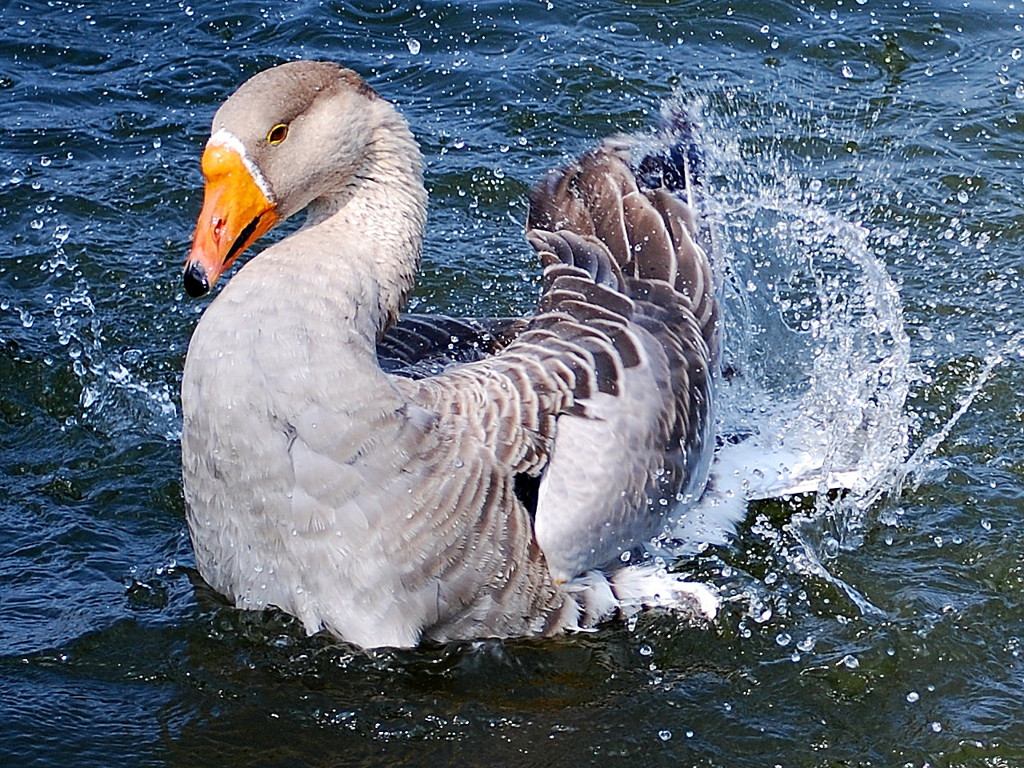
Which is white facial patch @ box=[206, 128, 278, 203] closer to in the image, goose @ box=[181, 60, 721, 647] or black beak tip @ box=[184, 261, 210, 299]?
goose @ box=[181, 60, 721, 647]

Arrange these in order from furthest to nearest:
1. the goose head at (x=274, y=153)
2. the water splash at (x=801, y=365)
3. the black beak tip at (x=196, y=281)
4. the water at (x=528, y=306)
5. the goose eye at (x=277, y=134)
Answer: the water splash at (x=801, y=365), the water at (x=528, y=306), the goose eye at (x=277, y=134), the goose head at (x=274, y=153), the black beak tip at (x=196, y=281)

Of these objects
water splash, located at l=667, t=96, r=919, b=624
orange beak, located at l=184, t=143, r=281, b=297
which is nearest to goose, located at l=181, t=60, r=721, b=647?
orange beak, located at l=184, t=143, r=281, b=297

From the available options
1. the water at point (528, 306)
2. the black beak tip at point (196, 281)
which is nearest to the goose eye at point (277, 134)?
the black beak tip at point (196, 281)

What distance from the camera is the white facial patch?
4324 mm

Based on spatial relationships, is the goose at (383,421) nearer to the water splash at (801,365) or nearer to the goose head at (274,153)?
the goose head at (274,153)

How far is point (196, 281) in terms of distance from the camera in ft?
13.7

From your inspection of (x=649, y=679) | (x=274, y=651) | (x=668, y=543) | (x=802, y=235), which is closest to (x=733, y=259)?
(x=802, y=235)

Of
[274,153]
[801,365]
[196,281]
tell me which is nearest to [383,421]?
[196,281]

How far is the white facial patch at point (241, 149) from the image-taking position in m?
4.32

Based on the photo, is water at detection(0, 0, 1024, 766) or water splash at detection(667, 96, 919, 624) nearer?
water at detection(0, 0, 1024, 766)

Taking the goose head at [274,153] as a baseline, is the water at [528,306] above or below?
below

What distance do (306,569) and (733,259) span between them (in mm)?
3445

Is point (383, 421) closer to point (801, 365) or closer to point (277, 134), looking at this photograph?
point (277, 134)

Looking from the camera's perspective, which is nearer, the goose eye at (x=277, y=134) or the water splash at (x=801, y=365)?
the goose eye at (x=277, y=134)
